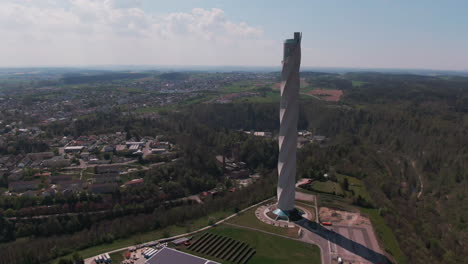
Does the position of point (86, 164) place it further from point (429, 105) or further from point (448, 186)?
point (429, 105)

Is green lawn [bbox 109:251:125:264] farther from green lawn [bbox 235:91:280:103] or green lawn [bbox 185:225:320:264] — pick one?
green lawn [bbox 235:91:280:103]

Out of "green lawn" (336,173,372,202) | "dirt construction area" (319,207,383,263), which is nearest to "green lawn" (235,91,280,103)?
"green lawn" (336,173,372,202)

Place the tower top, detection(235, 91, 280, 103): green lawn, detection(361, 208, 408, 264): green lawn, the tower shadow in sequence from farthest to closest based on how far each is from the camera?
detection(235, 91, 280, 103): green lawn
the tower top
detection(361, 208, 408, 264): green lawn
the tower shadow

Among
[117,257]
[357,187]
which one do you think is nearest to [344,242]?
[357,187]

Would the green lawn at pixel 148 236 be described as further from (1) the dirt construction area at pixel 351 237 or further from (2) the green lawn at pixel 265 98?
(2) the green lawn at pixel 265 98

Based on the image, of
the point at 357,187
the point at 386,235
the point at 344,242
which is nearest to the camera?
the point at 344,242

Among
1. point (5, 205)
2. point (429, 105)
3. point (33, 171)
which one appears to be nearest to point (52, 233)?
point (5, 205)

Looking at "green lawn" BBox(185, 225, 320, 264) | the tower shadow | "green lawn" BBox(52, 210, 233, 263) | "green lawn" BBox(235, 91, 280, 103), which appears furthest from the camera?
"green lawn" BBox(235, 91, 280, 103)

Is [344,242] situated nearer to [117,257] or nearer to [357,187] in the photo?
[357,187]
